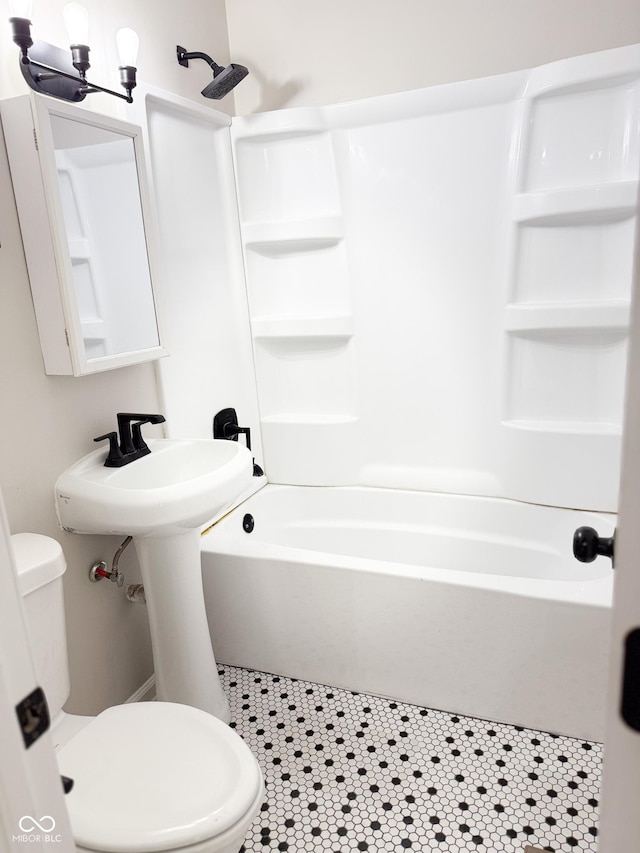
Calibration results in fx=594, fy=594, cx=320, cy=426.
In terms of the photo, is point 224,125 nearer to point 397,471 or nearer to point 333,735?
point 397,471

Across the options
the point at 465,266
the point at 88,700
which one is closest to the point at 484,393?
the point at 465,266

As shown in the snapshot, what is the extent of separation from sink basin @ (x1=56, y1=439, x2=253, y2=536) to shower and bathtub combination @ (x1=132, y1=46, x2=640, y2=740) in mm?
442

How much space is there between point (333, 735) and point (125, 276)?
1.64m

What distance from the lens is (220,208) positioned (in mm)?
2523

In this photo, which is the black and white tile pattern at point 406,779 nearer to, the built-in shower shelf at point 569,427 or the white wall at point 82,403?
the white wall at point 82,403

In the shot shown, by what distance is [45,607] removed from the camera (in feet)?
4.67

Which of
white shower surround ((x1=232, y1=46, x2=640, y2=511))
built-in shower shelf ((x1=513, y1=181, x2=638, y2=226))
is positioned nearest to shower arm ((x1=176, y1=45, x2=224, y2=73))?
white shower surround ((x1=232, y1=46, x2=640, y2=511))

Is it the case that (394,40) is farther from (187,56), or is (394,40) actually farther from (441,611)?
(441,611)

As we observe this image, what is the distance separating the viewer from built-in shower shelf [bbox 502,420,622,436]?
90.4 inches

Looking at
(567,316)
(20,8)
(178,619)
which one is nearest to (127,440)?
(178,619)

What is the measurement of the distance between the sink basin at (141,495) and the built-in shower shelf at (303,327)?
0.89 meters

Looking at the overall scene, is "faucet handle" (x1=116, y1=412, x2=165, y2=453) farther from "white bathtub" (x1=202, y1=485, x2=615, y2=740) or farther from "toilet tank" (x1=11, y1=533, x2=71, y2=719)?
"white bathtub" (x1=202, y1=485, x2=615, y2=740)

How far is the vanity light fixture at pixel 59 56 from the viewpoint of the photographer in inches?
56.6

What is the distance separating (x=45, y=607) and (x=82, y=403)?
2.11ft
